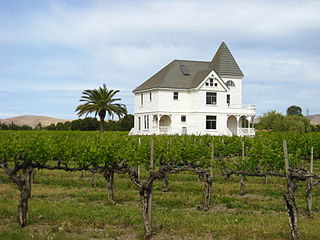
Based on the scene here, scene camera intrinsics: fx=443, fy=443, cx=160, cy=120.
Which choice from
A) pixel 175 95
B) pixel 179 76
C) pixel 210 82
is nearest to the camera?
pixel 210 82

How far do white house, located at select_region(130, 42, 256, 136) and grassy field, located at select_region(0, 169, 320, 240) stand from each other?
31.7 meters

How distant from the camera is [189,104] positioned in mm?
52312

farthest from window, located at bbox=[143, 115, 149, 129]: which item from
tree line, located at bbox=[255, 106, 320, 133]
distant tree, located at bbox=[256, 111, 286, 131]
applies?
distant tree, located at bbox=[256, 111, 286, 131]

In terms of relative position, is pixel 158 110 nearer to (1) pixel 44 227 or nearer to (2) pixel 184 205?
(2) pixel 184 205

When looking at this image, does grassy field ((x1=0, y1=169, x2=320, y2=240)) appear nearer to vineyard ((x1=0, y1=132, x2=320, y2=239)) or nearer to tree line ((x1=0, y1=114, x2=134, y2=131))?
vineyard ((x1=0, y1=132, x2=320, y2=239))

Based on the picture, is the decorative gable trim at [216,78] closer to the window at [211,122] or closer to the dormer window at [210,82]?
the dormer window at [210,82]

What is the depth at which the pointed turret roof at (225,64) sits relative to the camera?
183 ft

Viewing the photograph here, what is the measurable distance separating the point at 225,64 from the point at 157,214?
4495cm

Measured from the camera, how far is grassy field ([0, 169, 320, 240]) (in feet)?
35.6

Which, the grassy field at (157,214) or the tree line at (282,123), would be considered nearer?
the grassy field at (157,214)

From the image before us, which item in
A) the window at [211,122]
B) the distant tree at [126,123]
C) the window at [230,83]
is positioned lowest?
the window at [211,122]

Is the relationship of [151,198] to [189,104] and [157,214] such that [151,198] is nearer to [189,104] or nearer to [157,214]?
[157,214]

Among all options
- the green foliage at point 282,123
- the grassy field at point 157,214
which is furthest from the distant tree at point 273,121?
the grassy field at point 157,214

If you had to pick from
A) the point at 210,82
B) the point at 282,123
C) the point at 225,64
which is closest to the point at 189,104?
the point at 210,82
